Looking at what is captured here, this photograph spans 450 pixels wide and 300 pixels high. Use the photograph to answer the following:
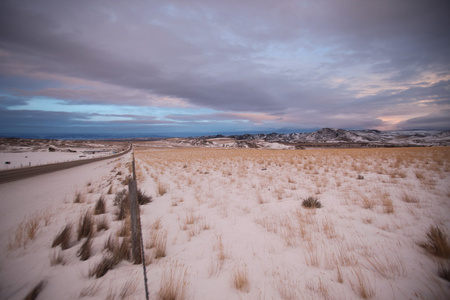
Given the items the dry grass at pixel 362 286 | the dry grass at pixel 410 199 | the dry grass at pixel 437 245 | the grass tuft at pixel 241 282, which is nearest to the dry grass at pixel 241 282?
the grass tuft at pixel 241 282

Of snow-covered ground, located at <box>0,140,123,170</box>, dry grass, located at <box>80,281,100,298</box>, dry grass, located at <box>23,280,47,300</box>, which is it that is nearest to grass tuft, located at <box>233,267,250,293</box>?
dry grass, located at <box>80,281,100,298</box>

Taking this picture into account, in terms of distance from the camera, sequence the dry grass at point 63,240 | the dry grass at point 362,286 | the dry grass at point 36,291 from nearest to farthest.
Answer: the dry grass at point 362,286 → the dry grass at point 36,291 → the dry grass at point 63,240

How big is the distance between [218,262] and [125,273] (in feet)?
A: 4.71

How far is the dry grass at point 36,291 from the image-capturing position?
7.28 ft

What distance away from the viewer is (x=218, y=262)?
294cm

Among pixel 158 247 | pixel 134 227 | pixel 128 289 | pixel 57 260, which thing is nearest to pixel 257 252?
pixel 158 247

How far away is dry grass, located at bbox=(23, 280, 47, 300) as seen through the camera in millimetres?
2218

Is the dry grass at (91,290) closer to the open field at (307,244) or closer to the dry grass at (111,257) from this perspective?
the dry grass at (111,257)

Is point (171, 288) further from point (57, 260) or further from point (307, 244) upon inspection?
point (307, 244)

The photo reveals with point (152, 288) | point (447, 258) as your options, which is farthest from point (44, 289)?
point (447, 258)

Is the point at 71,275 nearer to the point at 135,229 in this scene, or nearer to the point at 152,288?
the point at 135,229

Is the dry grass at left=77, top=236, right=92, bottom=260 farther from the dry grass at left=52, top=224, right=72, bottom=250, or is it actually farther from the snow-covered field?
the dry grass at left=52, top=224, right=72, bottom=250

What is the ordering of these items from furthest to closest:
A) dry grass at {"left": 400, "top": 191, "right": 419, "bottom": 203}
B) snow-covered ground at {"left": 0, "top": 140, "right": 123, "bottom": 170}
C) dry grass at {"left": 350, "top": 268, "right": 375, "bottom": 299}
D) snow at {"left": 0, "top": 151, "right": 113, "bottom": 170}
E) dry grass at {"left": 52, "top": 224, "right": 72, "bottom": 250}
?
1. snow-covered ground at {"left": 0, "top": 140, "right": 123, "bottom": 170}
2. snow at {"left": 0, "top": 151, "right": 113, "bottom": 170}
3. dry grass at {"left": 400, "top": 191, "right": 419, "bottom": 203}
4. dry grass at {"left": 52, "top": 224, "right": 72, "bottom": 250}
5. dry grass at {"left": 350, "top": 268, "right": 375, "bottom": 299}

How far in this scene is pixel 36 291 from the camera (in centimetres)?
230
